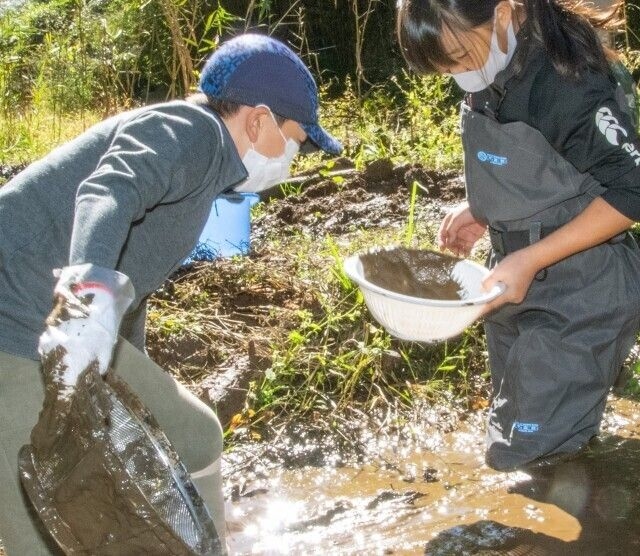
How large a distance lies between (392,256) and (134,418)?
4.76 feet

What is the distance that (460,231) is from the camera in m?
3.27

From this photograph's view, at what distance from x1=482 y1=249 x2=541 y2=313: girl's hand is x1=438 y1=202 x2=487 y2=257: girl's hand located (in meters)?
0.53

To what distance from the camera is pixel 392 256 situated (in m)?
3.07

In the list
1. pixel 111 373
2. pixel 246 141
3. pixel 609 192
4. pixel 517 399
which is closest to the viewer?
pixel 111 373

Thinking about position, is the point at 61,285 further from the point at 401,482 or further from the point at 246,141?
the point at 401,482

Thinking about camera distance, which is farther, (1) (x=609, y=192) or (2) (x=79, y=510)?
(1) (x=609, y=192)

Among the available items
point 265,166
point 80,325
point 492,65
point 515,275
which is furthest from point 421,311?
point 80,325

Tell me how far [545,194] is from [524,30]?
1.54 feet

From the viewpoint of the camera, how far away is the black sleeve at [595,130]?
2.51 metres

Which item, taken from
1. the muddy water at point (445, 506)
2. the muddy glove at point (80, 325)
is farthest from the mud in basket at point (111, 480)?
the muddy water at point (445, 506)

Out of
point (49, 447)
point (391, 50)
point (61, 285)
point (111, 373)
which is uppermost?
point (61, 285)

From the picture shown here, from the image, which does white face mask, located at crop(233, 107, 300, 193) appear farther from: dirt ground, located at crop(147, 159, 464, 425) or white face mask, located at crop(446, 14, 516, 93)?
dirt ground, located at crop(147, 159, 464, 425)

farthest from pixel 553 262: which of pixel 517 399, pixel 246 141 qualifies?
pixel 246 141

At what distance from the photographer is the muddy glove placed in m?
1.62
